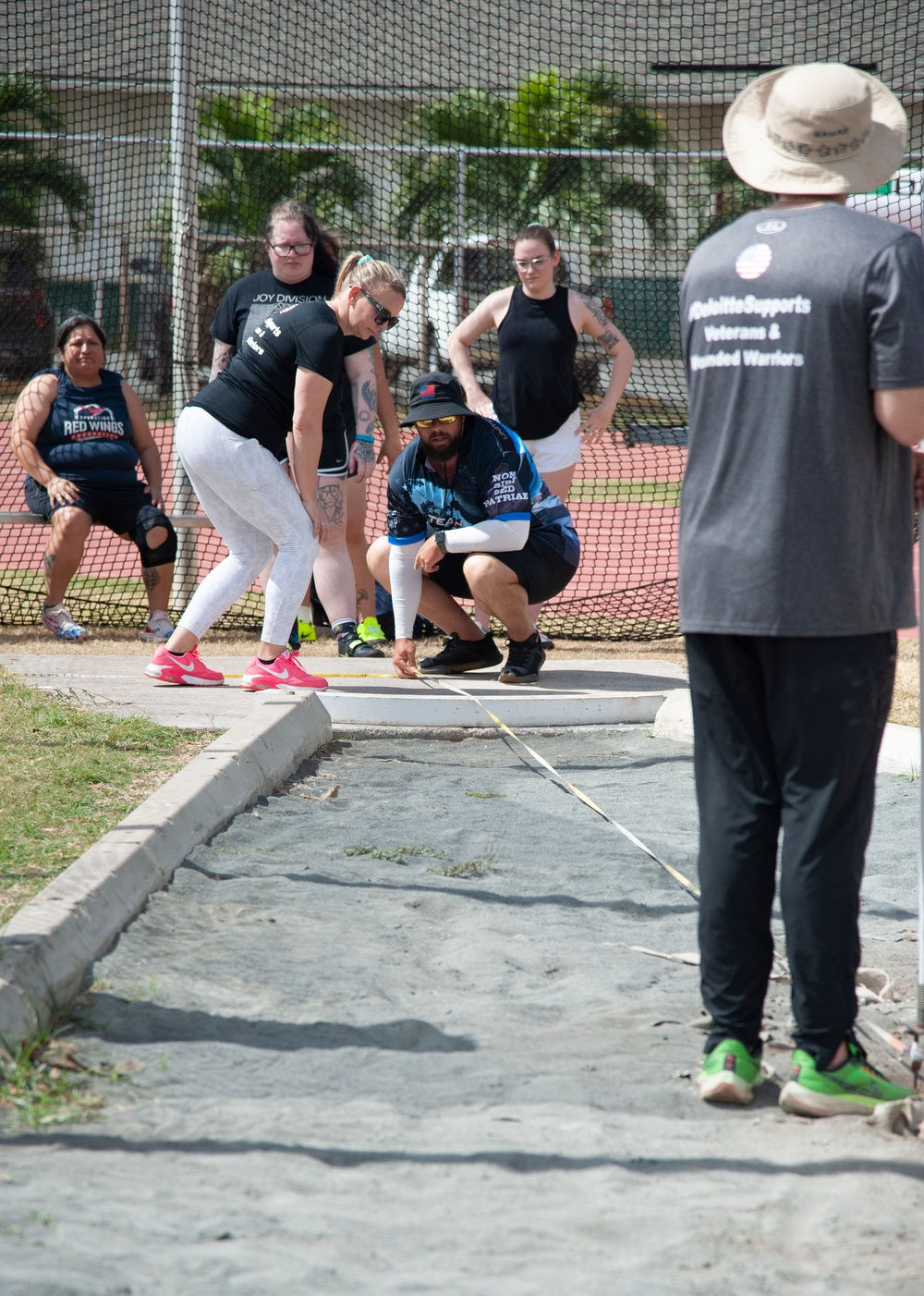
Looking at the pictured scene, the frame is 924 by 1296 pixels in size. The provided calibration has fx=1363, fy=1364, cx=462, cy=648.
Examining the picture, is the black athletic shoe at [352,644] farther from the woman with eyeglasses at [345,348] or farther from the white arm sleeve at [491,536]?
the white arm sleeve at [491,536]

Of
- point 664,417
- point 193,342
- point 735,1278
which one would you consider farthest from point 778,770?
point 664,417

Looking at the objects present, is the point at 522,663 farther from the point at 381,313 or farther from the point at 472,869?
the point at 472,869

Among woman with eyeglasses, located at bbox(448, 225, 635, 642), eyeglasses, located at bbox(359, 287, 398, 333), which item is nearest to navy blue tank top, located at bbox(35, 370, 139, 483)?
woman with eyeglasses, located at bbox(448, 225, 635, 642)

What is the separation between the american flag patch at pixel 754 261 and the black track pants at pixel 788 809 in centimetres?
65

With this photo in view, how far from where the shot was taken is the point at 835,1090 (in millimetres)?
2502

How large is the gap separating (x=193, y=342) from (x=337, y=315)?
302cm

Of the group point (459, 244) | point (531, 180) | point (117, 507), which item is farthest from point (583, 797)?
point (531, 180)

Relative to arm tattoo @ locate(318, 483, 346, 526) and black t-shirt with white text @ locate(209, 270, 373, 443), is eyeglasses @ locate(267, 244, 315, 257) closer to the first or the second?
black t-shirt with white text @ locate(209, 270, 373, 443)

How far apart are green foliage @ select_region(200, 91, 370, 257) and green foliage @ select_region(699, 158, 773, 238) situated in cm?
380

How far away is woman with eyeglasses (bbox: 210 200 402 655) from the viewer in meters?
6.35

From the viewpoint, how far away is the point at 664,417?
11578 mm

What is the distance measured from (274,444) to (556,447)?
191 centimetres

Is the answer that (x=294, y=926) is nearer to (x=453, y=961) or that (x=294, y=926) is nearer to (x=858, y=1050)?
(x=453, y=961)

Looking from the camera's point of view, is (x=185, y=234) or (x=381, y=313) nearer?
(x=381, y=313)
